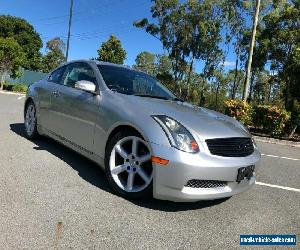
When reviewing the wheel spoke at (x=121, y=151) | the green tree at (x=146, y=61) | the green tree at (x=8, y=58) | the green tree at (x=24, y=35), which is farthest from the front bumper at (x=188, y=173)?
the green tree at (x=146, y=61)

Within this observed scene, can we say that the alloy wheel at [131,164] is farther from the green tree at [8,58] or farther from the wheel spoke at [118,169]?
the green tree at [8,58]

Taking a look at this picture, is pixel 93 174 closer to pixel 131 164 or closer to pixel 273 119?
pixel 131 164

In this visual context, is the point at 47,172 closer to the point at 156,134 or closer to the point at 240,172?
the point at 156,134

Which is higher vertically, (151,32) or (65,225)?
(151,32)

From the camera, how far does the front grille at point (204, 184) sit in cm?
387

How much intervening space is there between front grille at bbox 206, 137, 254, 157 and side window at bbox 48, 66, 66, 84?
3108mm

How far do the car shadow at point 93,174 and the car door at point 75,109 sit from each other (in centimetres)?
35

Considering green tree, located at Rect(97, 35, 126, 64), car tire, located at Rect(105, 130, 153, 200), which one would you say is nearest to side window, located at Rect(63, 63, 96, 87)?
car tire, located at Rect(105, 130, 153, 200)

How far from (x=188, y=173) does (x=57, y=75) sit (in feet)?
11.4

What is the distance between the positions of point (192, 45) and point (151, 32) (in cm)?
438

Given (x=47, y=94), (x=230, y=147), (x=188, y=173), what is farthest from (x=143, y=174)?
(x=47, y=94)

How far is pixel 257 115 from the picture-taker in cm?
1611

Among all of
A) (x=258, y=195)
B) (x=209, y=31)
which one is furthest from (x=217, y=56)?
(x=258, y=195)

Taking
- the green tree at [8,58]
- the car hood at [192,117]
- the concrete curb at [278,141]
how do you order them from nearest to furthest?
the car hood at [192,117]
the concrete curb at [278,141]
the green tree at [8,58]
